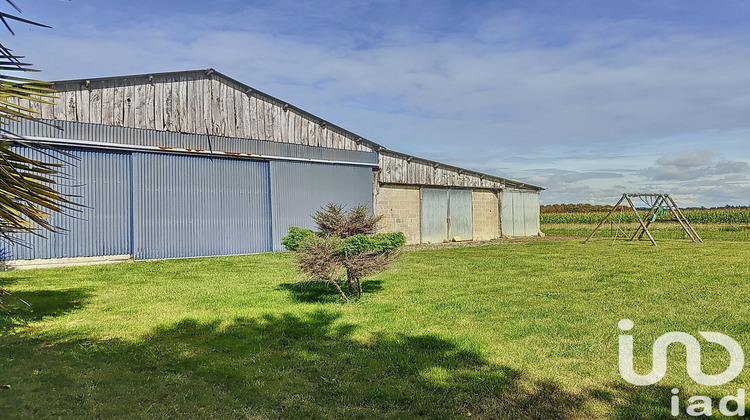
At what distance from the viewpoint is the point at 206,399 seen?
4.01 meters

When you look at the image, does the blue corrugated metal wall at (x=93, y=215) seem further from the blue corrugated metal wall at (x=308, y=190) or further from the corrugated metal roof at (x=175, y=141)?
the blue corrugated metal wall at (x=308, y=190)

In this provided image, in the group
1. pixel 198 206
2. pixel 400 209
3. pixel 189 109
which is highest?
pixel 189 109

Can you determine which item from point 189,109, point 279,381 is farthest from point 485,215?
point 279,381

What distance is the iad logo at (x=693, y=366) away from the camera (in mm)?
3662

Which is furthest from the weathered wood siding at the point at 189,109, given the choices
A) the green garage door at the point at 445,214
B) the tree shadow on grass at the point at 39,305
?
the tree shadow on grass at the point at 39,305

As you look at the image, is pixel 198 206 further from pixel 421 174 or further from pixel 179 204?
pixel 421 174

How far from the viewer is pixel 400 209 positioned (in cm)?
2195

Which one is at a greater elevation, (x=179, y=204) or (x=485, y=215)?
(x=179, y=204)

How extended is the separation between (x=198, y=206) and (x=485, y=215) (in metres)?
16.1

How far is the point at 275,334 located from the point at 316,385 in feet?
6.35

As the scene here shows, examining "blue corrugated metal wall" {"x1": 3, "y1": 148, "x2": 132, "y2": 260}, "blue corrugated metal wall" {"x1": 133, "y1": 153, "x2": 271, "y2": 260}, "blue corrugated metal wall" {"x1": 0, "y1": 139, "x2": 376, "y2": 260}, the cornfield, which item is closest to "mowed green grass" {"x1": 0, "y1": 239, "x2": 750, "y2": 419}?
"blue corrugated metal wall" {"x1": 3, "y1": 148, "x2": 132, "y2": 260}

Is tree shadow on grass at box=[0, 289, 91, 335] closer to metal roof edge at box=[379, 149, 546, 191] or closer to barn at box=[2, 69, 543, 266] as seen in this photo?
A: barn at box=[2, 69, 543, 266]

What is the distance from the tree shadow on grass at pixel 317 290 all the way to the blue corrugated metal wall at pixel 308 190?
7.94m

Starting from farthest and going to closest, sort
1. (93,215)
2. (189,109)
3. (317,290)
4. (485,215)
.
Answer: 1. (485,215)
2. (189,109)
3. (93,215)
4. (317,290)
